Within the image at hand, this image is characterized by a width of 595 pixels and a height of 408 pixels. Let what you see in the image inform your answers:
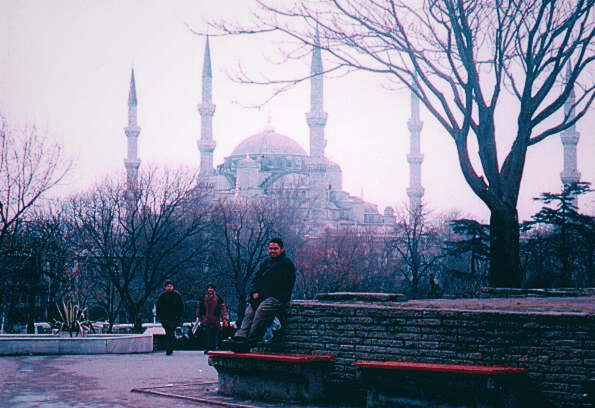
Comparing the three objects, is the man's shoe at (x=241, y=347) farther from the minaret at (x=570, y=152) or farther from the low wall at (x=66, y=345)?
the minaret at (x=570, y=152)

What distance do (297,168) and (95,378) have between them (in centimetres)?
9580

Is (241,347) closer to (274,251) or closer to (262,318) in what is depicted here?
(262,318)

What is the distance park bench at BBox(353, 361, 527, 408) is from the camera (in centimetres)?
759

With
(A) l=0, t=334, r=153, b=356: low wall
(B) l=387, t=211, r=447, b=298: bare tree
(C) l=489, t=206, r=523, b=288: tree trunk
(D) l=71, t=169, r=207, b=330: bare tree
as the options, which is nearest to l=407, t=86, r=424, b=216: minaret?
(B) l=387, t=211, r=447, b=298: bare tree

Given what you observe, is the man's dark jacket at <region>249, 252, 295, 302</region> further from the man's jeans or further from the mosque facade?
the mosque facade

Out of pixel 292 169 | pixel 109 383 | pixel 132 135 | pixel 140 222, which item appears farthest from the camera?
pixel 292 169

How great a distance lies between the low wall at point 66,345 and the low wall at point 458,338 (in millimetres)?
8440

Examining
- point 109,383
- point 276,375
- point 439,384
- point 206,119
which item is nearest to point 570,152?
point 206,119

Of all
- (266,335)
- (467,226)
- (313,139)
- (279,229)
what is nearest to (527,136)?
(266,335)

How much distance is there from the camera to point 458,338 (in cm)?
842

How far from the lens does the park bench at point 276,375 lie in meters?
9.23

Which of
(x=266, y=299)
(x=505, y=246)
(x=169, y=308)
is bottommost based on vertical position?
(x=169, y=308)

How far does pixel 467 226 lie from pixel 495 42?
20.0m

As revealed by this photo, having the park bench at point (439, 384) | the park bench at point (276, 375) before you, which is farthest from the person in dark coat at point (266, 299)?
the park bench at point (439, 384)
